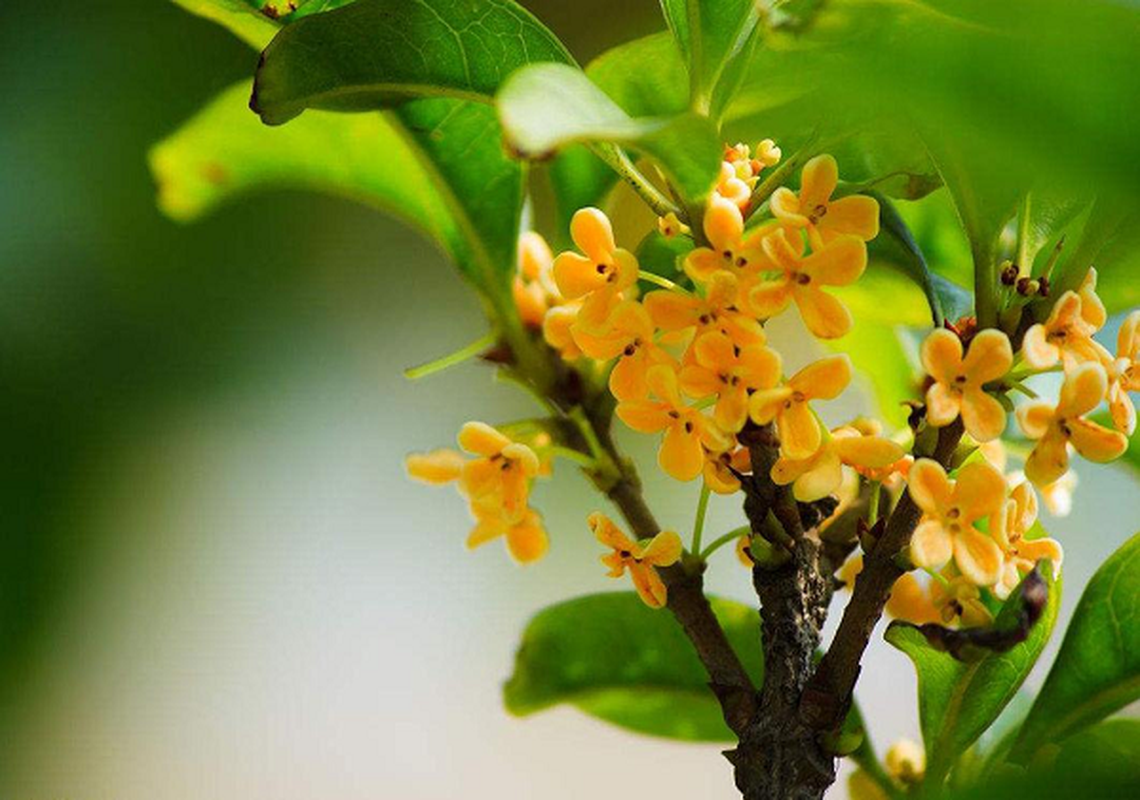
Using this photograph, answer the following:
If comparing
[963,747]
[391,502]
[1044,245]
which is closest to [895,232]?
[1044,245]

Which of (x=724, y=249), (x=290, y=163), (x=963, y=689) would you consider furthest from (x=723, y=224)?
(x=290, y=163)

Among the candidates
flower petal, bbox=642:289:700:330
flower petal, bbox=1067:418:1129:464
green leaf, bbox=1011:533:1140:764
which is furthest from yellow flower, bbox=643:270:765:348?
green leaf, bbox=1011:533:1140:764

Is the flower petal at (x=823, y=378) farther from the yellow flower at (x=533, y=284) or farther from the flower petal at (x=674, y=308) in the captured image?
the yellow flower at (x=533, y=284)

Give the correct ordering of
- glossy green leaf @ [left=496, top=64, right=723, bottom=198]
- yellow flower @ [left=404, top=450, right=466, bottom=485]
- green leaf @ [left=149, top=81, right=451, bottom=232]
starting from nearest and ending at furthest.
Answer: glossy green leaf @ [left=496, top=64, right=723, bottom=198] < yellow flower @ [left=404, top=450, right=466, bottom=485] < green leaf @ [left=149, top=81, right=451, bottom=232]

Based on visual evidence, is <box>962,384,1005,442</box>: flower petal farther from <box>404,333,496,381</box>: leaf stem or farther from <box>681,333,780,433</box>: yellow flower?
<box>404,333,496,381</box>: leaf stem

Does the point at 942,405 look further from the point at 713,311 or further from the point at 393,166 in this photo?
the point at 393,166

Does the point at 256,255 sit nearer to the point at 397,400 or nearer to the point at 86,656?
the point at 397,400

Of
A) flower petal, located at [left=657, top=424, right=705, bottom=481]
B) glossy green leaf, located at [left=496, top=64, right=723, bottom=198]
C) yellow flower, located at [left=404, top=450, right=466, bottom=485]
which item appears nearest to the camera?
glossy green leaf, located at [left=496, top=64, right=723, bottom=198]

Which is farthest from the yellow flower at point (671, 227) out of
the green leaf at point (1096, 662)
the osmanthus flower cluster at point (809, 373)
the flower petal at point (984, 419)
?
the green leaf at point (1096, 662)
